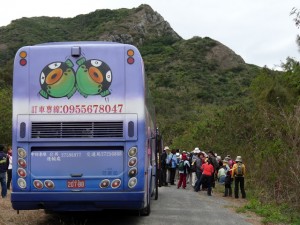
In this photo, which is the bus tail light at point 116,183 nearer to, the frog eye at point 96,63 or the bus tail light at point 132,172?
the bus tail light at point 132,172

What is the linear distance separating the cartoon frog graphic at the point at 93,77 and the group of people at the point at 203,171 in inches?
418

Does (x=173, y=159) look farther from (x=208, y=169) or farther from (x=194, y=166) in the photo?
(x=208, y=169)

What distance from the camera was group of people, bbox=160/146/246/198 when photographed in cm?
1987

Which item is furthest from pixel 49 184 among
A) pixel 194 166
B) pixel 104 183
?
pixel 194 166

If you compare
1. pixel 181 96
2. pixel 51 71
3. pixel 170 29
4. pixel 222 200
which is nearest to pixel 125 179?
pixel 51 71

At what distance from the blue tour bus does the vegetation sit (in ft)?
20.1

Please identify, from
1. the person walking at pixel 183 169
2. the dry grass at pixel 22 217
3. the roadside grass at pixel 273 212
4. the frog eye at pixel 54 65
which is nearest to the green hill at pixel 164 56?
the person walking at pixel 183 169

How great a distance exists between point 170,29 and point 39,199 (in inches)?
4943

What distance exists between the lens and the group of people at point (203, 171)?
1987 centimetres

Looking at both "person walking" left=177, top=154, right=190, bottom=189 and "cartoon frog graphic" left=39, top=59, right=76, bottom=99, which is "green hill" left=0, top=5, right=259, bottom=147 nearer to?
"person walking" left=177, top=154, right=190, bottom=189

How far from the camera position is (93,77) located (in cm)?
1016

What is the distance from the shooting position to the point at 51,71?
33.2ft

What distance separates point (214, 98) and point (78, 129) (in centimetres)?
6579

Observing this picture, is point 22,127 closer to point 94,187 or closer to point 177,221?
point 94,187
